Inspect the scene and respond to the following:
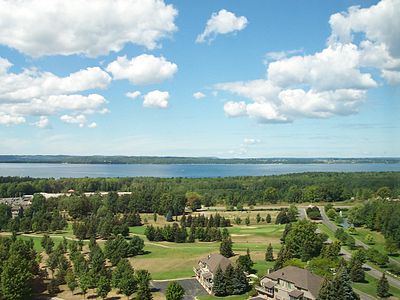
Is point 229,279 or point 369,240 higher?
point 229,279

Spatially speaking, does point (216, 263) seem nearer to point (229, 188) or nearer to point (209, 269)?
point (209, 269)

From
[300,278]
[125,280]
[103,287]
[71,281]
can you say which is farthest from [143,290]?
[300,278]

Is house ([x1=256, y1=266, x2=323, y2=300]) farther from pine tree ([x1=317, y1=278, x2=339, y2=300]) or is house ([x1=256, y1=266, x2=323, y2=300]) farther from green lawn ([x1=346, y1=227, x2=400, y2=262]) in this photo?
green lawn ([x1=346, y1=227, x2=400, y2=262])

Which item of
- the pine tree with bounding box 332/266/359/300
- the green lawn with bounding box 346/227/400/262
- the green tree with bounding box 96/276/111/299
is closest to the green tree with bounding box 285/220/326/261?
the green lawn with bounding box 346/227/400/262

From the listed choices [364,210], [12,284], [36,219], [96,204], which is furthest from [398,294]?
[96,204]

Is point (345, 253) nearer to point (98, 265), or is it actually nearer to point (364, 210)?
point (364, 210)

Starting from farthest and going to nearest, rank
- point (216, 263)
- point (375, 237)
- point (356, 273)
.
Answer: point (375, 237), point (216, 263), point (356, 273)
